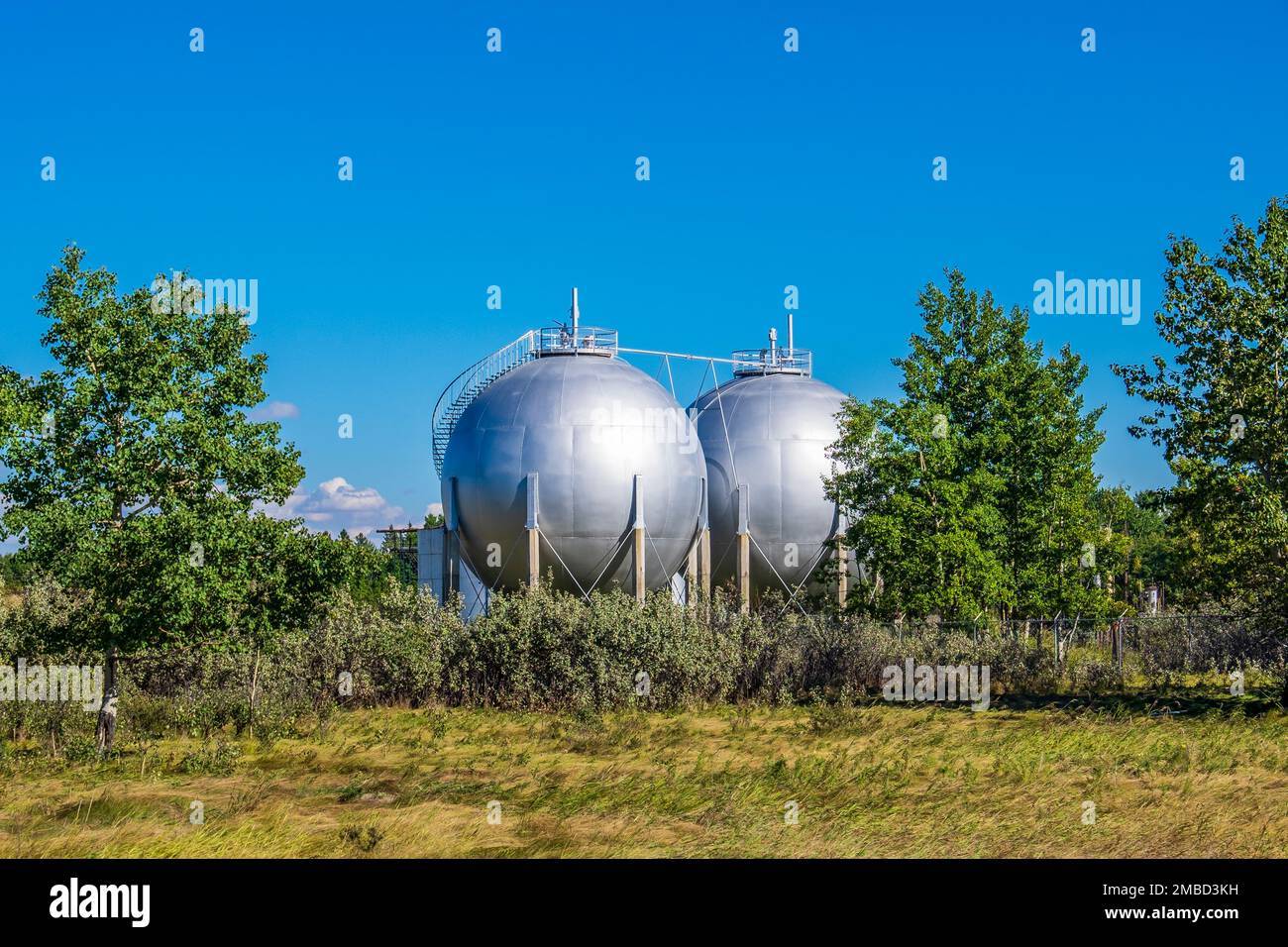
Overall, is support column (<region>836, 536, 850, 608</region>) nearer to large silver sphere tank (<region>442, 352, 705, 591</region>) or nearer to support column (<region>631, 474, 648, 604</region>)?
large silver sphere tank (<region>442, 352, 705, 591</region>)

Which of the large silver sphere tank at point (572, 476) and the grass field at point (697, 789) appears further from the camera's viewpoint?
the large silver sphere tank at point (572, 476)

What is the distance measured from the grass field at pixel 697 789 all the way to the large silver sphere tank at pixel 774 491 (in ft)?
55.2

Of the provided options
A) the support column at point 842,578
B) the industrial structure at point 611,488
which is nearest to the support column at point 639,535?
the industrial structure at point 611,488

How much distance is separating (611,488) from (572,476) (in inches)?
44.8

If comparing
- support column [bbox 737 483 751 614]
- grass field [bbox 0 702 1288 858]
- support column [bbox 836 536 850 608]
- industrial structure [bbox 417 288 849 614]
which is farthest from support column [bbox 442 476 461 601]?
grass field [bbox 0 702 1288 858]

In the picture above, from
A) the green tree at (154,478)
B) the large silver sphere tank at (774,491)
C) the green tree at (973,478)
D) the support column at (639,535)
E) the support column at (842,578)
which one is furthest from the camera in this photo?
the large silver sphere tank at (774,491)

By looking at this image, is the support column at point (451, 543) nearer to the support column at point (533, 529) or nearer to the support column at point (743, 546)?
the support column at point (533, 529)

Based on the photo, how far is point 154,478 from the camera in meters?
18.0

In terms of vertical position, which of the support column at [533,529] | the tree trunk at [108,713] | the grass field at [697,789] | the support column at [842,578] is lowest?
the grass field at [697,789]

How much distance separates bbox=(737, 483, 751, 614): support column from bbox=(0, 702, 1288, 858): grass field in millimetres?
14814

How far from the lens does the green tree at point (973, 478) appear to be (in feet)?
92.4

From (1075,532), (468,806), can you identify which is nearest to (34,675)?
(468,806)

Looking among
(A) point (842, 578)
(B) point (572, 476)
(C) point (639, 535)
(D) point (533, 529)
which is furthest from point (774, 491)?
(D) point (533, 529)

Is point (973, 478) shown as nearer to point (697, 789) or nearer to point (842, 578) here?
point (842, 578)
